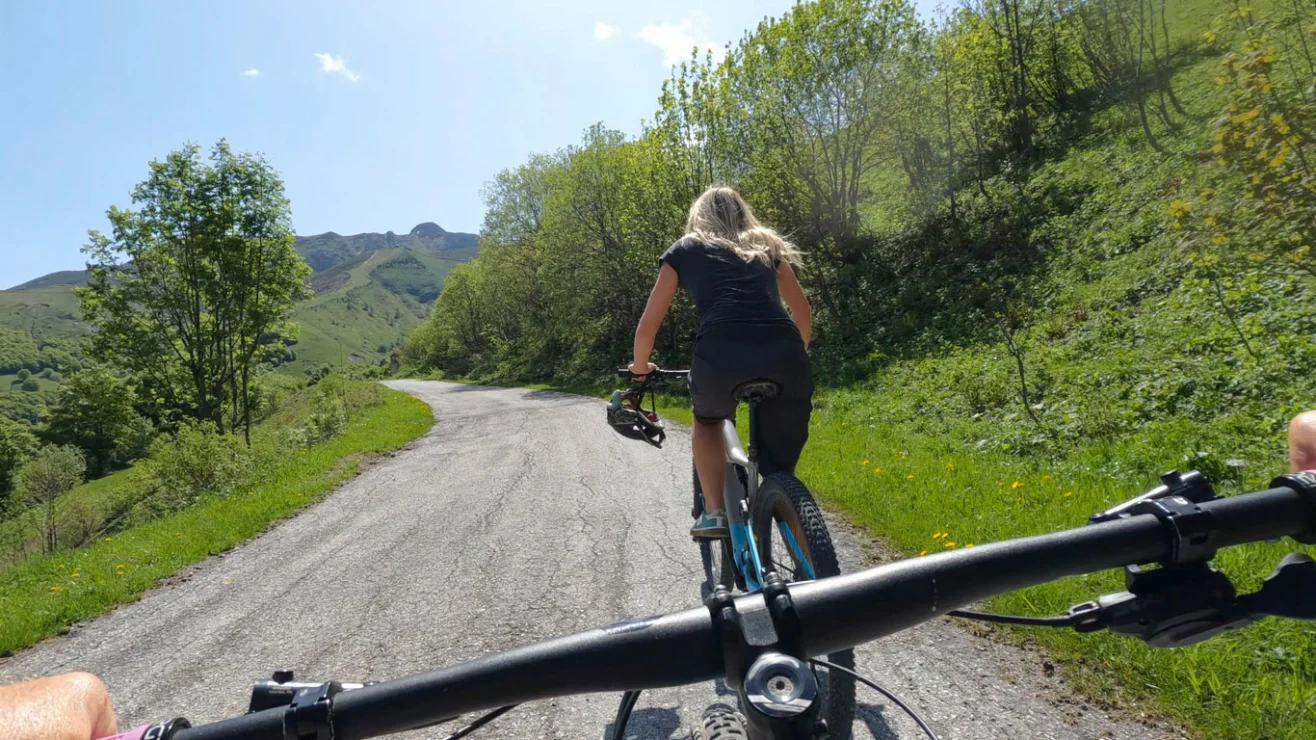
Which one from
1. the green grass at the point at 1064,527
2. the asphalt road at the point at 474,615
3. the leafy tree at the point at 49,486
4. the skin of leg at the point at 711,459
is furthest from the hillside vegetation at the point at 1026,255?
the leafy tree at the point at 49,486

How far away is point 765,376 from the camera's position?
3.00 meters

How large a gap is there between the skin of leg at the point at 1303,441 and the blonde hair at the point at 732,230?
7.60ft

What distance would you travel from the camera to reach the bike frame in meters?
2.87

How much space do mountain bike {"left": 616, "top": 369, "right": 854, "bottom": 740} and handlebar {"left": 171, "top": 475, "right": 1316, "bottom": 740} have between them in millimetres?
1284

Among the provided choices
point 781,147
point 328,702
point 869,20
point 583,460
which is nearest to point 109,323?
point 583,460

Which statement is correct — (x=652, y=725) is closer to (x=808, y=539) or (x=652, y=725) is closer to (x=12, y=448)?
(x=808, y=539)

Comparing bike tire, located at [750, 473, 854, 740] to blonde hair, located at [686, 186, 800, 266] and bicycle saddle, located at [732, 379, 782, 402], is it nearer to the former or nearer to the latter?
bicycle saddle, located at [732, 379, 782, 402]

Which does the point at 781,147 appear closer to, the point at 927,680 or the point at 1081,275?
the point at 1081,275

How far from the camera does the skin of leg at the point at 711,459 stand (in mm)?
3301

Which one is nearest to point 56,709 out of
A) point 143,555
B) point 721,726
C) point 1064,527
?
point 721,726

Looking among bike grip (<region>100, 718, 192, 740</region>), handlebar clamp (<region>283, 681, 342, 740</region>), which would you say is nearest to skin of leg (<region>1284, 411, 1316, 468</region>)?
handlebar clamp (<region>283, 681, 342, 740</region>)

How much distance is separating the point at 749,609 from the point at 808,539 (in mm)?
1631

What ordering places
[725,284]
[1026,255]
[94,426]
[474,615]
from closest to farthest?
[725,284] < [474,615] < [1026,255] < [94,426]

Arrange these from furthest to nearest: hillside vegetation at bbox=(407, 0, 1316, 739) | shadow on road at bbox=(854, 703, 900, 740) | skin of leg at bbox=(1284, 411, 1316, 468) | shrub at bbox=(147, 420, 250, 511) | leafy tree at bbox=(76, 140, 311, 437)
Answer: leafy tree at bbox=(76, 140, 311, 437) < shrub at bbox=(147, 420, 250, 511) < hillside vegetation at bbox=(407, 0, 1316, 739) < shadow on road at bbox=(854, 703, 900, 740) < skin of leg at bbox=(1284, 411, 1316, 468)
